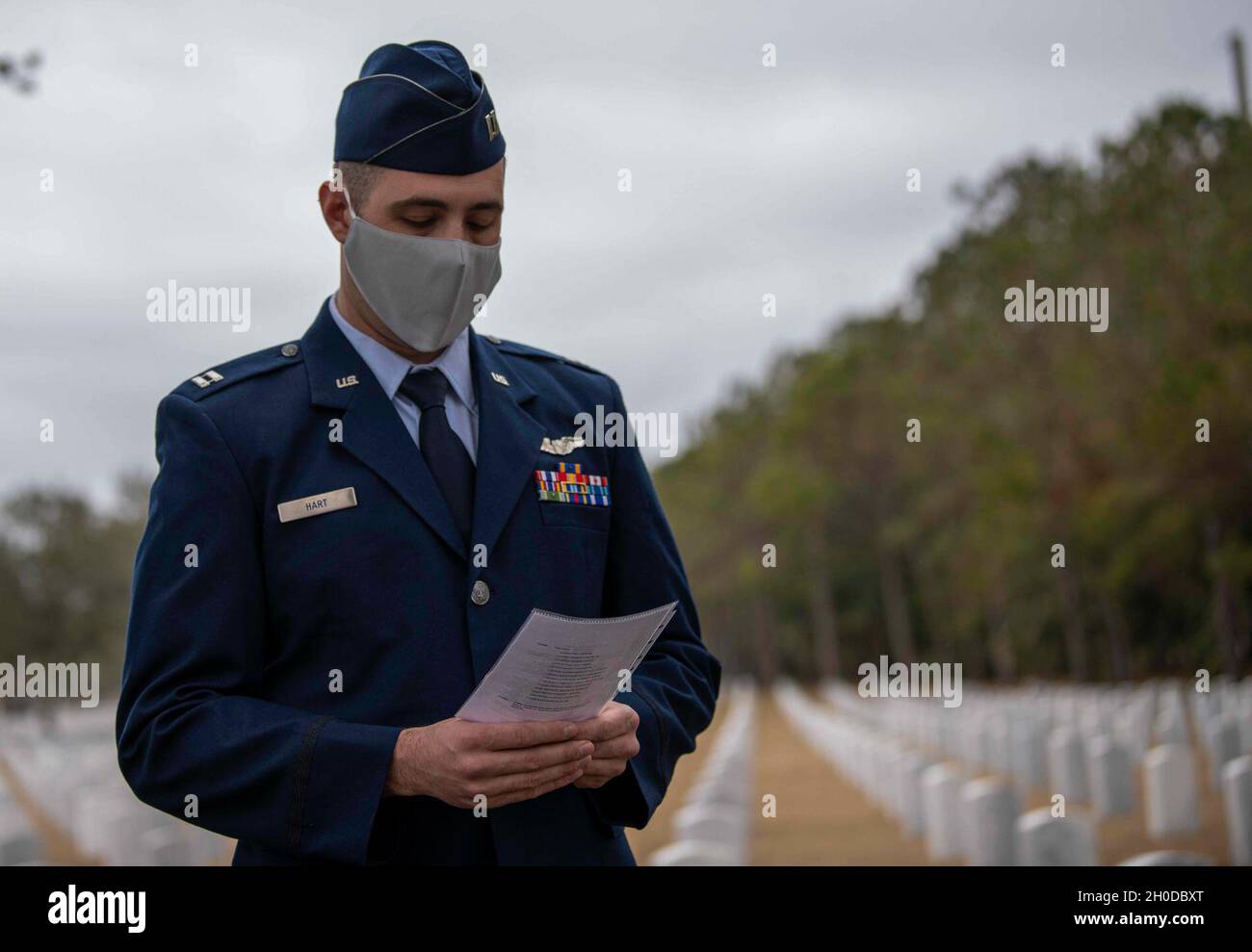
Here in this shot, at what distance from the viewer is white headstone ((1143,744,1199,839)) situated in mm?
10531

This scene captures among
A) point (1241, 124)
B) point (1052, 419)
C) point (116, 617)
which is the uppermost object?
point (1241, 124)

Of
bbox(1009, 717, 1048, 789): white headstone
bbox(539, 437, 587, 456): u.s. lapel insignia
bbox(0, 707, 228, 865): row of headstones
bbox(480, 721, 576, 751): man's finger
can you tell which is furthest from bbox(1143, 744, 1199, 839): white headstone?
bbox(480, 721, 576, 751): man's finger

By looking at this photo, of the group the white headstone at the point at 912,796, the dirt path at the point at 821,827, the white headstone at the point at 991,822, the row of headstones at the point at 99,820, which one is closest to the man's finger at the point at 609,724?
the row of headstones at the point at 99,820

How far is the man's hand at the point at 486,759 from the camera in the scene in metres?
1.89

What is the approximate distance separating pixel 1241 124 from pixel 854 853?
16.8m

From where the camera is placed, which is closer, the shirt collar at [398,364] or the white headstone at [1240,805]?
the shirt collar at [398,364]

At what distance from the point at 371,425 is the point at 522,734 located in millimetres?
582

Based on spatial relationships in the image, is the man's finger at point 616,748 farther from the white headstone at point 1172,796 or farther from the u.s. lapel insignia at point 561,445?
the white headstone at point 1172,796

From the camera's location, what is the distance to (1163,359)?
22.7 meters

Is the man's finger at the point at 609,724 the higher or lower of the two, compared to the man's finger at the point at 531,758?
higher

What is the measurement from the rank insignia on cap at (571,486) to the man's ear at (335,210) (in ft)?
1.62

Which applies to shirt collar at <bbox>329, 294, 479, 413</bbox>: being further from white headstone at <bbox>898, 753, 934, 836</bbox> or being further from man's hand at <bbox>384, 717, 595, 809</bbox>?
white headstone at <bbox>898, 753, 934, 836</bbox>

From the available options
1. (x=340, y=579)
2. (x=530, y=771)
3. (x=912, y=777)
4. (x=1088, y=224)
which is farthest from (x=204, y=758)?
(x=1088, y=224)
